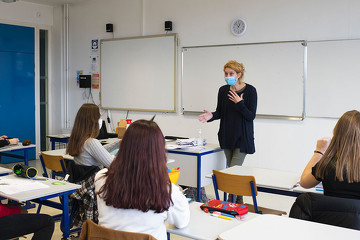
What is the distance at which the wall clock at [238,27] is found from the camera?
226 inches

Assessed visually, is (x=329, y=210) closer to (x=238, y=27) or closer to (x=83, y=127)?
(x=83, y=127)

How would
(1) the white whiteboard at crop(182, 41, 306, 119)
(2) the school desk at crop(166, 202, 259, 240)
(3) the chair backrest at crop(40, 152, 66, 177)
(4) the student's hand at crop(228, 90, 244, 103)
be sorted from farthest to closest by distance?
(1) the white whiteboard at crop(182, 41, 306, 119), (4) the student's hand at crop(228, 90, 244, 103), (3) the chair backrest at crop(40, 152, 66, 177), (2) the school desk at crop(166, 202, 259, 240)

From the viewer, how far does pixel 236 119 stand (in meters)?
4.42

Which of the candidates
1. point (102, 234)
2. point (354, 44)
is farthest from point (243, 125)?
point (102, 234)

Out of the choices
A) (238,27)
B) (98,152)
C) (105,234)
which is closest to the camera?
(105,234)

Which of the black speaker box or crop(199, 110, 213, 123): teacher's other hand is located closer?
crop(199, 110, 213, 123): teacher's other hand

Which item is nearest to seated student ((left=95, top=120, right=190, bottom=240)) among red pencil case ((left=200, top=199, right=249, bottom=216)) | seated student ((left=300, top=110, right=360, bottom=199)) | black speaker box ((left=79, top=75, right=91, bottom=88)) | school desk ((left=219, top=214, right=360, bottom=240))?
school desk ((left=219, top=214, right=360, bottom=240))

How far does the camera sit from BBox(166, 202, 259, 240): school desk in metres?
1.97

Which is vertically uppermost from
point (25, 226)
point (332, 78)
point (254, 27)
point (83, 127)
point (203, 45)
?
point (254, 27)

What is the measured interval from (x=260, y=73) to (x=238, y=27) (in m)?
0.75

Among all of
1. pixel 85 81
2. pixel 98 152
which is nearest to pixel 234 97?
pixel 98 152

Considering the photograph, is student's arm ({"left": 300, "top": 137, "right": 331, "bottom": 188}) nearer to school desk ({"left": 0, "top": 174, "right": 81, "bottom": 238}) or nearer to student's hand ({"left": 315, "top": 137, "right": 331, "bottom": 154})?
student's hand ({"left": 315, "top": 137, "right": 331, "bottom": 154})

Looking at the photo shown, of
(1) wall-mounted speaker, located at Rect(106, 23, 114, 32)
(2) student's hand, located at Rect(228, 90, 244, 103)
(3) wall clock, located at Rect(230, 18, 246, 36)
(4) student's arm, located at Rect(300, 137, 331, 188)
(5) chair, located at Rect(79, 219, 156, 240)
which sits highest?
(1) wall-mounted speaker, located at Rect(106, 23, 114, 32)

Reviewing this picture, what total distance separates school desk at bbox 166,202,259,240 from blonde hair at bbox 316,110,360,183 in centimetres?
52
